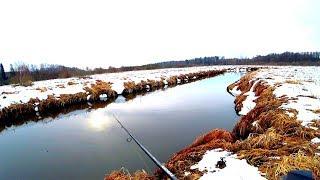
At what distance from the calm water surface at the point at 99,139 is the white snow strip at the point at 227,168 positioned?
2.45 metres

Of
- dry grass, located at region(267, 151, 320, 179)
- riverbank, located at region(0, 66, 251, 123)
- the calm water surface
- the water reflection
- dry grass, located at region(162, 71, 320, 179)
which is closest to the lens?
dry grass, located at region(267, 151, 320, 179)

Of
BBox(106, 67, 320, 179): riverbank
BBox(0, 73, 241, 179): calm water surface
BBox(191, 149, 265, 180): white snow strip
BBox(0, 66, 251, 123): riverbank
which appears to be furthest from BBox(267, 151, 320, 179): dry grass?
BBox(0, 66, 251, 123): riverbank

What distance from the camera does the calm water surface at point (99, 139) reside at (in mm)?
8547

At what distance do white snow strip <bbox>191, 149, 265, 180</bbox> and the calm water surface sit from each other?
96.6 inches

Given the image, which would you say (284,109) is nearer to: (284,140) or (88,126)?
(284,140)

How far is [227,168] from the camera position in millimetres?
5195

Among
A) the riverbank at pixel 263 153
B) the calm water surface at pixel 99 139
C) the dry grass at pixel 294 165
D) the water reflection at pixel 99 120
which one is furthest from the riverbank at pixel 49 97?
the dry grass at pixel 294 165

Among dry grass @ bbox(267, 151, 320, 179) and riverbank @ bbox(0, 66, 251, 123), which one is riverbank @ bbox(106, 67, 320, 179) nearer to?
dry grass @ bbox(267, 151, 320, 179)

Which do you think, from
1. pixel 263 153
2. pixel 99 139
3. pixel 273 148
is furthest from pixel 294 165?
pixel 99 139

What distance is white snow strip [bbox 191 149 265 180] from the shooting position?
4859 millimetres

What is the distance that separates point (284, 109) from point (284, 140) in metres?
2.76

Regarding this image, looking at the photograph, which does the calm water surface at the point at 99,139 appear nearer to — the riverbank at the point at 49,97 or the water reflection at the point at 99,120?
the water reflection at the point at 99,120

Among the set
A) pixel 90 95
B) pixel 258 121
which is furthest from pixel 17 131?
pixel 258 121

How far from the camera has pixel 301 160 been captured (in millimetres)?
4797
